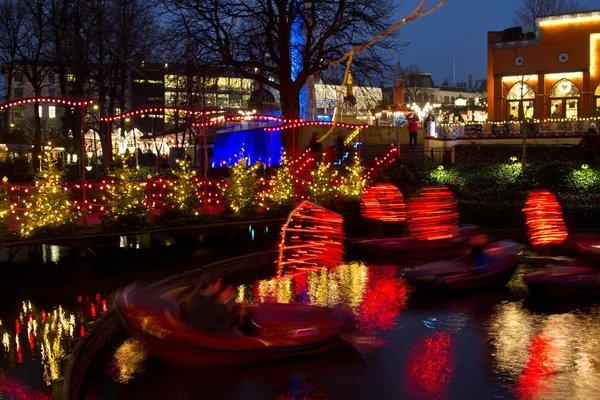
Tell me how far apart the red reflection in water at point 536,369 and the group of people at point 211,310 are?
3604 mm

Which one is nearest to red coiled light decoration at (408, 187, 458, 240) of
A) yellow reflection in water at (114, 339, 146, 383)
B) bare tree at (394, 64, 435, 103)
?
yellow reflection in water at (114, 339, 146, 383)

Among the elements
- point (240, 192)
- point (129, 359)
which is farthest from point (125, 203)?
point (129, 359)

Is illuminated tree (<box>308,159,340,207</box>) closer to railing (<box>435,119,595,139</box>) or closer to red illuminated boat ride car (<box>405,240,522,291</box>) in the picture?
red illuminated boat ride car (<box>405,240,522,291</box>)

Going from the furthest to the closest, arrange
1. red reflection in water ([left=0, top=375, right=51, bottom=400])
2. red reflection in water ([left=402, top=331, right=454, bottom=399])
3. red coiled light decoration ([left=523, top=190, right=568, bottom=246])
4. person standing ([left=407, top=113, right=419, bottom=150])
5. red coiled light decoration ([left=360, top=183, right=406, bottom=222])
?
1. person standing ([left=407, top=113, right=419, bottom=150])
2. red coiled light decoration ([left=360, top=183, right=406, bottom=222])
3. red coiled light decoration ([left=523, top=190, right=568, bottom=246])
4. red reflection in water ([left=402, top=331, right=454, bottom=399])
5. red reflection in water ([left=0, top=375, right=51, bottom=400])

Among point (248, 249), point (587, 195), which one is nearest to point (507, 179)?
point (587, 195)

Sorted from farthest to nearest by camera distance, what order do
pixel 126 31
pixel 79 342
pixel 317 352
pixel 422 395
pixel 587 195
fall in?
pixel 126 31 < pixel 587 195 < pixel 317 352 < pixel 79 342 < pixel 422 395

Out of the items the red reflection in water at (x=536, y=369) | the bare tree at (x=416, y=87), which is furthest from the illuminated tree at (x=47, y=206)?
the bare tree at (x=416, y=87)

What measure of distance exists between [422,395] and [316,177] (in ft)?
50.2

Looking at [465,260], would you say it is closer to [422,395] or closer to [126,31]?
[422,395]

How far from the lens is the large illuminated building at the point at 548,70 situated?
4475 centimetres

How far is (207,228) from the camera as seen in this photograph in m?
19.6

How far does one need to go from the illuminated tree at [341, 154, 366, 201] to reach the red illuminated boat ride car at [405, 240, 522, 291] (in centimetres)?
959

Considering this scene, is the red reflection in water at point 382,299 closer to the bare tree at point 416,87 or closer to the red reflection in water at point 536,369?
the red reflection in water at point 536,369

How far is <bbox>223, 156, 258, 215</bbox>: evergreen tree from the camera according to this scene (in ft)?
68.3
